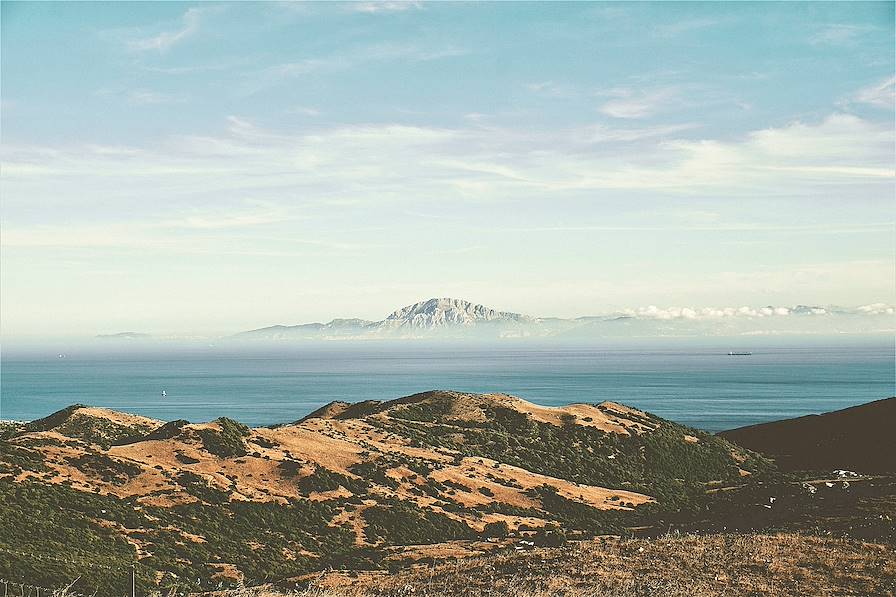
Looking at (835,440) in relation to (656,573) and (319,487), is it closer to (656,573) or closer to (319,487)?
(319,487)

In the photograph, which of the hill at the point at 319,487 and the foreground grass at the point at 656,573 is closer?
the foreground grass at the point at 656,573

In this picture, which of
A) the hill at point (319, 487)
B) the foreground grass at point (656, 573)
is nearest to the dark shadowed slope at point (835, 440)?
the hill at point (319, 487)

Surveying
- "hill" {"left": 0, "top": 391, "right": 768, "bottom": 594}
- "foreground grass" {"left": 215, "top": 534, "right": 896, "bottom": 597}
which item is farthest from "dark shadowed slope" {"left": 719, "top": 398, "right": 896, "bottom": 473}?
"foreground grass" {"left": 215, "top": 534, "right": 896, "bottom": 597}

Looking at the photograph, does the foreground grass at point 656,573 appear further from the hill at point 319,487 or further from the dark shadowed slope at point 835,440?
the dark shadowed slope at point 835,440

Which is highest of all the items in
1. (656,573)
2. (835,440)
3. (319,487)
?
(656,573)

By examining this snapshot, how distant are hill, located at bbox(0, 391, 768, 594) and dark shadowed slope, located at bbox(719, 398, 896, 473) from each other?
23.3 ft

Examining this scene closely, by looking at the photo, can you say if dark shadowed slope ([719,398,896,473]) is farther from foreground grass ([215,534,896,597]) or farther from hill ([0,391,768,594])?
foreground grass ([215,534,896,597])

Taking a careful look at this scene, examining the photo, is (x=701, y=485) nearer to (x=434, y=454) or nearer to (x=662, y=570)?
(x=434, y=454)

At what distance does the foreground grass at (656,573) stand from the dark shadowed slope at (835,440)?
54.7 m

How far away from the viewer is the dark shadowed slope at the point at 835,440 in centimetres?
9469

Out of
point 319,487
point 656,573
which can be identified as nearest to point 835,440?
point 319,487

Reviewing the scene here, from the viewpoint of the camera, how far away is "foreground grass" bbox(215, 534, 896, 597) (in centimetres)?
3575

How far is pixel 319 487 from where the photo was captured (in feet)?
207

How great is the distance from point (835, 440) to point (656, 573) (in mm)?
74727
